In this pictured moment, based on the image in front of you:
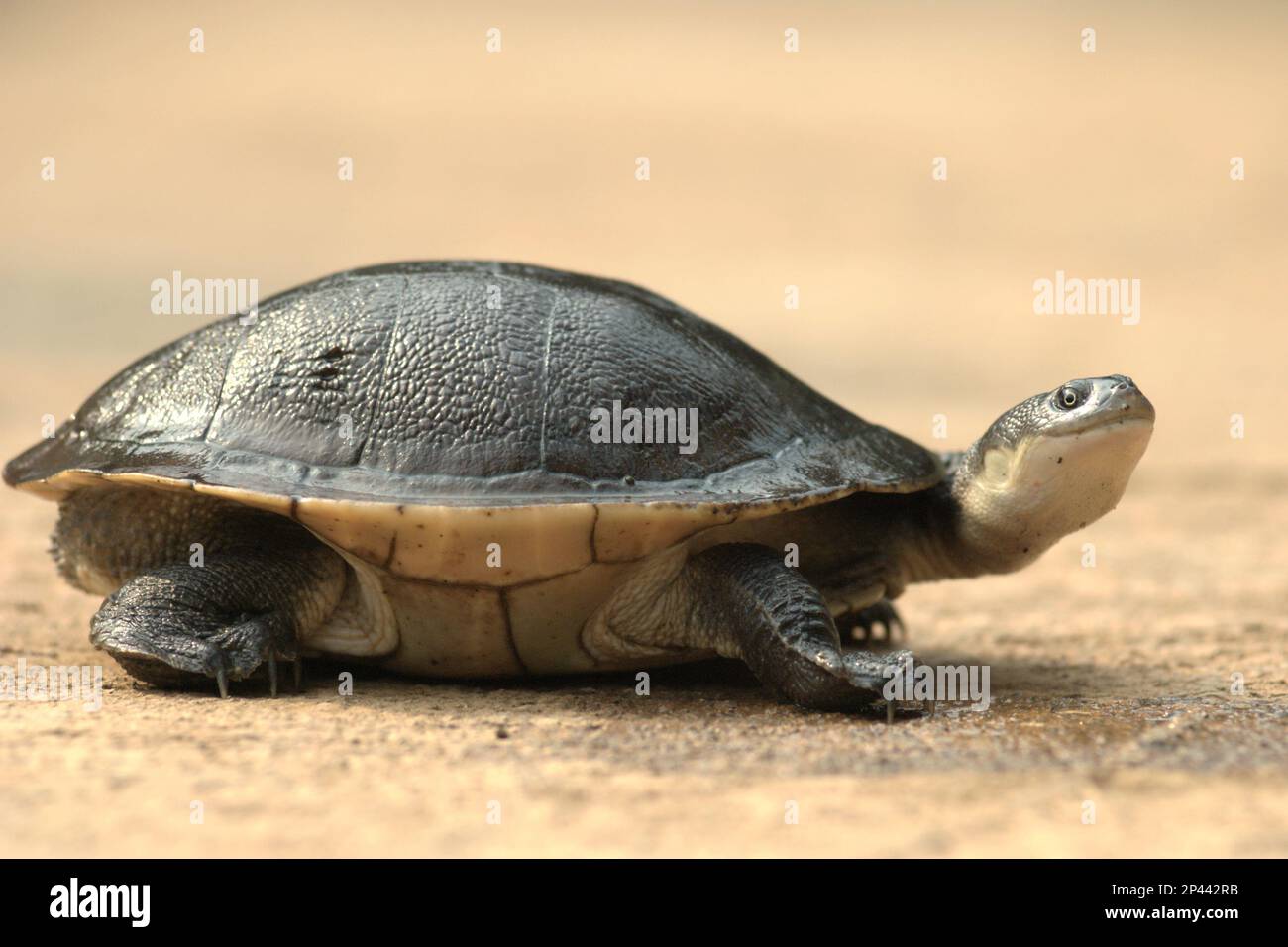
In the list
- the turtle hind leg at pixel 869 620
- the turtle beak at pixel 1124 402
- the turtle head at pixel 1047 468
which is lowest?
the turtle hind leg at pixel 869 620

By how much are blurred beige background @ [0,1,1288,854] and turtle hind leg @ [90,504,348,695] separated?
0.65 ft

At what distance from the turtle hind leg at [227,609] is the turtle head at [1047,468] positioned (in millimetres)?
2427

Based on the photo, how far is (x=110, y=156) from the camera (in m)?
25.5

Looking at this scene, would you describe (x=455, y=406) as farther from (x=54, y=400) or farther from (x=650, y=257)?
(x=650, y=257)

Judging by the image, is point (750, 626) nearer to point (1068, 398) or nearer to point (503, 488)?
point (503, 488)

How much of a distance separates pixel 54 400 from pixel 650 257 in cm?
1035

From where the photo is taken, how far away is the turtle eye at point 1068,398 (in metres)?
4.74

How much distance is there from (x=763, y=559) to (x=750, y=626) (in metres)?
0.28

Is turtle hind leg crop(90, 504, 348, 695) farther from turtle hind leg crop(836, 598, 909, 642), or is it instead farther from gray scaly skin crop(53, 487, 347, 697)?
turtle hind leg crop(836, 598, 909, 642)

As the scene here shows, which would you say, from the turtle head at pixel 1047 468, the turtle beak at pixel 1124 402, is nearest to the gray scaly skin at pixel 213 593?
the turtle head at pixel 1047 468

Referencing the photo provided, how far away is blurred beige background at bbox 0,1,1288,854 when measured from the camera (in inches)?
352

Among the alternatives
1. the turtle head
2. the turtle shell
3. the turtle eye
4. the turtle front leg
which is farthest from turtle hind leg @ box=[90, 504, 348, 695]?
the turtle eye

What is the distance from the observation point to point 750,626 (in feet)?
15.4

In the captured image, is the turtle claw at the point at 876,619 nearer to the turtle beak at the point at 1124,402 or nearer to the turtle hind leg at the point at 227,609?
the turtle beak at the point at 1124,402
